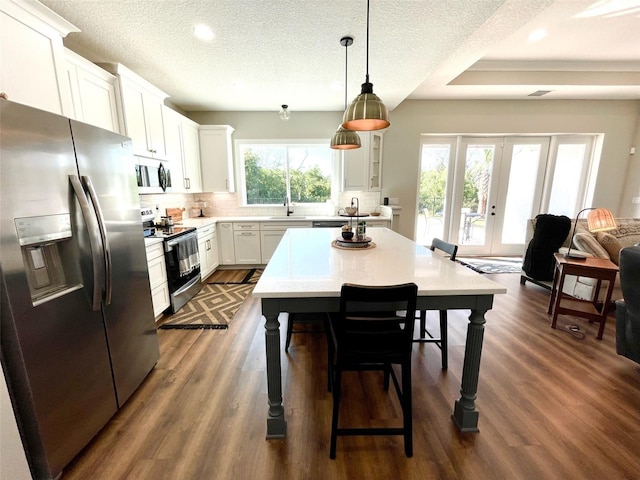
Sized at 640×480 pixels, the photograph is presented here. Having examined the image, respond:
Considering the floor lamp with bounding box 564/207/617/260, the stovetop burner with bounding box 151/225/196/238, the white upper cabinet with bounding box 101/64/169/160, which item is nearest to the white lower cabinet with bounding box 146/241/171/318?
the stovetop burner with bounding box 151/225/196/238

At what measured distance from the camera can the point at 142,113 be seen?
2875 millimetres

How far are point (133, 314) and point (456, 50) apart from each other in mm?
3543

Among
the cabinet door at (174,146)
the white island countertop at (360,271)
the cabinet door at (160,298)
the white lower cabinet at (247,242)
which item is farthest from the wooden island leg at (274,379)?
the white lower cabinet at (247,242)

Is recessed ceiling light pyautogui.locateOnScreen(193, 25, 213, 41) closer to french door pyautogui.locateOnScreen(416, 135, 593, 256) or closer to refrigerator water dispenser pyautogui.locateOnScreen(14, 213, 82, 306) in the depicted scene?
refrigerator water dispenser pyautogui.locateOnScreen(14, 213, 82, 306)

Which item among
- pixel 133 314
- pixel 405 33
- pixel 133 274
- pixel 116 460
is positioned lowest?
pixel 116 460

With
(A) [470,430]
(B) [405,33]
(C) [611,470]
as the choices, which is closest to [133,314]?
(A) [470,430]

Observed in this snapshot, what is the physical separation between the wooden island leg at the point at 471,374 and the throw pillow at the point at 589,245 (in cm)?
259

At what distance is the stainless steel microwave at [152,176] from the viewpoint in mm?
2832

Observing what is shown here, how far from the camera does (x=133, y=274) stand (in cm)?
181

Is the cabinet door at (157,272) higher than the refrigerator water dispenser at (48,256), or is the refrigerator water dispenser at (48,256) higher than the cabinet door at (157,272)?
the refrigerator water dispenser at (48,256)

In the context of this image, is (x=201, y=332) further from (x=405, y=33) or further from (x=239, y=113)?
(x=239, y=113)

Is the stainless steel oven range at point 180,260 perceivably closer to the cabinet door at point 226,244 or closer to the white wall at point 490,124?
the cabinet door at point 226,244

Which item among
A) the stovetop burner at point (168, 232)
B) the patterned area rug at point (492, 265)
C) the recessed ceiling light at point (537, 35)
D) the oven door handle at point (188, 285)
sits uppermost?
the recessed ceiling light at point (537, 35)

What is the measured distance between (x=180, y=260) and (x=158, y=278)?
0.33 m
